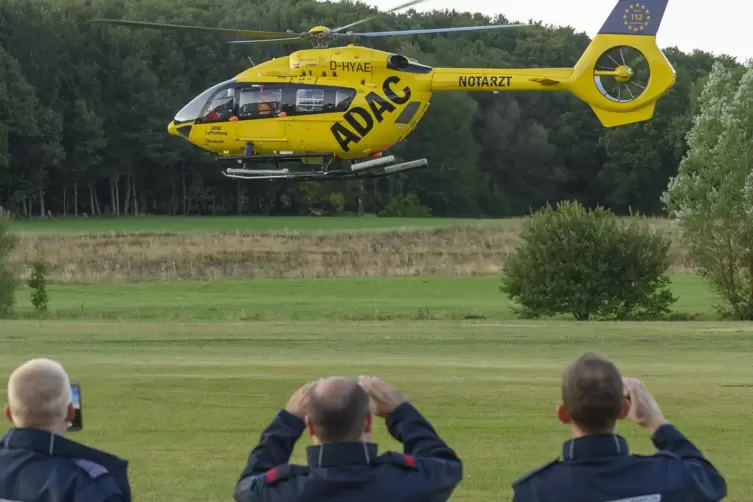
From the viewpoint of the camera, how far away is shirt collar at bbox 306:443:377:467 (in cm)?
492

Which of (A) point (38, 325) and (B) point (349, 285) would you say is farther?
(B) point (349, 285)

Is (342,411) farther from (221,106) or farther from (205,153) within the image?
(205,153)

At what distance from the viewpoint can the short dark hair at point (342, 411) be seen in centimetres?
483

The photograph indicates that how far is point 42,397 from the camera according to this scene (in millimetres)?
4953

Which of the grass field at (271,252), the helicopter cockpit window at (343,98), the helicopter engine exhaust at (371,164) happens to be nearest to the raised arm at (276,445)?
the helicopter engine exhaust at (371,164)

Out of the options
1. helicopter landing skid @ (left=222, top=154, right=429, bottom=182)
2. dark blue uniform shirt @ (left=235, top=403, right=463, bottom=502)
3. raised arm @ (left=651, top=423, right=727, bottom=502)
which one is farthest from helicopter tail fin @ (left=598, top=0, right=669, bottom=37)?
dark blue uniform shirt @ (left=235, top=403, right=463, bottom=502)

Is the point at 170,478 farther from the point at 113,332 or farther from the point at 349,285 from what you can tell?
the point at 349,285

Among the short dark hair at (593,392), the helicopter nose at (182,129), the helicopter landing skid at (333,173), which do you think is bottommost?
the short dark hair at (593,392)

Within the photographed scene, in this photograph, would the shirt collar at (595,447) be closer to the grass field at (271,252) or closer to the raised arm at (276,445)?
the raised arm at (276,445)

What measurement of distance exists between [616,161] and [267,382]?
81105 mm

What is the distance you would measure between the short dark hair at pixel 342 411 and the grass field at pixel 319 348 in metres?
5.73

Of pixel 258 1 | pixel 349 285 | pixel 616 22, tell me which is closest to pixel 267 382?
pixel 616 22

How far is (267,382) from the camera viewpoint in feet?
61.4

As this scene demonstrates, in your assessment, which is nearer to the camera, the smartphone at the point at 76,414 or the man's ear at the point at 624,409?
the man's ear at the point at 624,409
